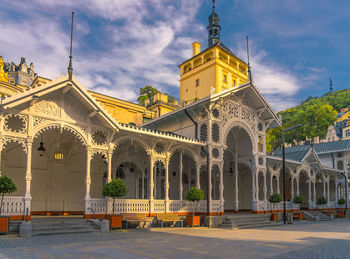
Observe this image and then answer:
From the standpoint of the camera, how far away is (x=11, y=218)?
13.0 meters

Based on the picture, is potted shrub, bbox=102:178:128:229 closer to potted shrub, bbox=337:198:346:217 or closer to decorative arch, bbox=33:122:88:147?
decorative arch, bbox=33:122:88:147

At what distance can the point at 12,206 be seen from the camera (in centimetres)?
1319

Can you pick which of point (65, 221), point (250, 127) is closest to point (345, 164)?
point (250, 127)

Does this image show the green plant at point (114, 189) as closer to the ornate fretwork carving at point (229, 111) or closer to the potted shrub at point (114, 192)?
the potted shrub at point (114, 192)

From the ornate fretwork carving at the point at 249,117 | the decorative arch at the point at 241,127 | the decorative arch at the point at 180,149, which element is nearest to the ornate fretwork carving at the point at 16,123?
the decorative arch at the point at 180,149

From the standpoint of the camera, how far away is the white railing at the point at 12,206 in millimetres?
13056

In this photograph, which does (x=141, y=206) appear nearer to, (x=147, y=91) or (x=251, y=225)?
(x=251, y=225)

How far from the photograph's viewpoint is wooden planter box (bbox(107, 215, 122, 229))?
15.3 meters

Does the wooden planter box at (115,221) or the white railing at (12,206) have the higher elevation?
the white railing at (12,206)

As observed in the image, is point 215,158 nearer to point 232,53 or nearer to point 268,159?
point 268,159

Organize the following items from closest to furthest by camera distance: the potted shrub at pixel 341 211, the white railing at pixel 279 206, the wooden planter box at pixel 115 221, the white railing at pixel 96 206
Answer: the wooden planter box at pixel 115 221 < the white railing at pixel 96 206 < the white railing at pixel 279 206 < the potted shrub at pixel 341 211

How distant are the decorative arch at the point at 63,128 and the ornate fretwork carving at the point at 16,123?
510 mm

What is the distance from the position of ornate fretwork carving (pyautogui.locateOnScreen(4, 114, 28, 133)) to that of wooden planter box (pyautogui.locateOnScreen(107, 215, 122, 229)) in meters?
5.56

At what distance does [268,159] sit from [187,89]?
28423 millimetres
